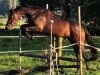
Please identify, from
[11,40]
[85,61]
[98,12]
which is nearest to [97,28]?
[98,12]

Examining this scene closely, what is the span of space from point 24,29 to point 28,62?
380cm

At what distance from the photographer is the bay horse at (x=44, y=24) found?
11.0 meters

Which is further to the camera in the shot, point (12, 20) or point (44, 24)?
point (44, 24)

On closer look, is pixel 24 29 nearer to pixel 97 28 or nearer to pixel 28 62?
pixel 28 62

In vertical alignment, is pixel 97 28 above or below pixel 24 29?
below

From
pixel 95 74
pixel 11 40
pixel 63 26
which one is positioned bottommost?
pixel 11 40

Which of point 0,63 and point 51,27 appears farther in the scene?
point 0,63

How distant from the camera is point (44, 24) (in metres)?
11.5

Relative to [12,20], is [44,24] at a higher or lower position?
lower

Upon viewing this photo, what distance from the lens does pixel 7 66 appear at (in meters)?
13.5

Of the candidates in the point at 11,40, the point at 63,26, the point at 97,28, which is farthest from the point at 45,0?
the point at 63,26

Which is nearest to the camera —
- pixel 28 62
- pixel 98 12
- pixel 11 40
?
pixel 28 62

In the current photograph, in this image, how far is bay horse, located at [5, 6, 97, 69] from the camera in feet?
35.9

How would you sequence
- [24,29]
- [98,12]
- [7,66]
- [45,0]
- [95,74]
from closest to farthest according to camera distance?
[24,29], [95,74], [7,66], [98,12], [45,0]
